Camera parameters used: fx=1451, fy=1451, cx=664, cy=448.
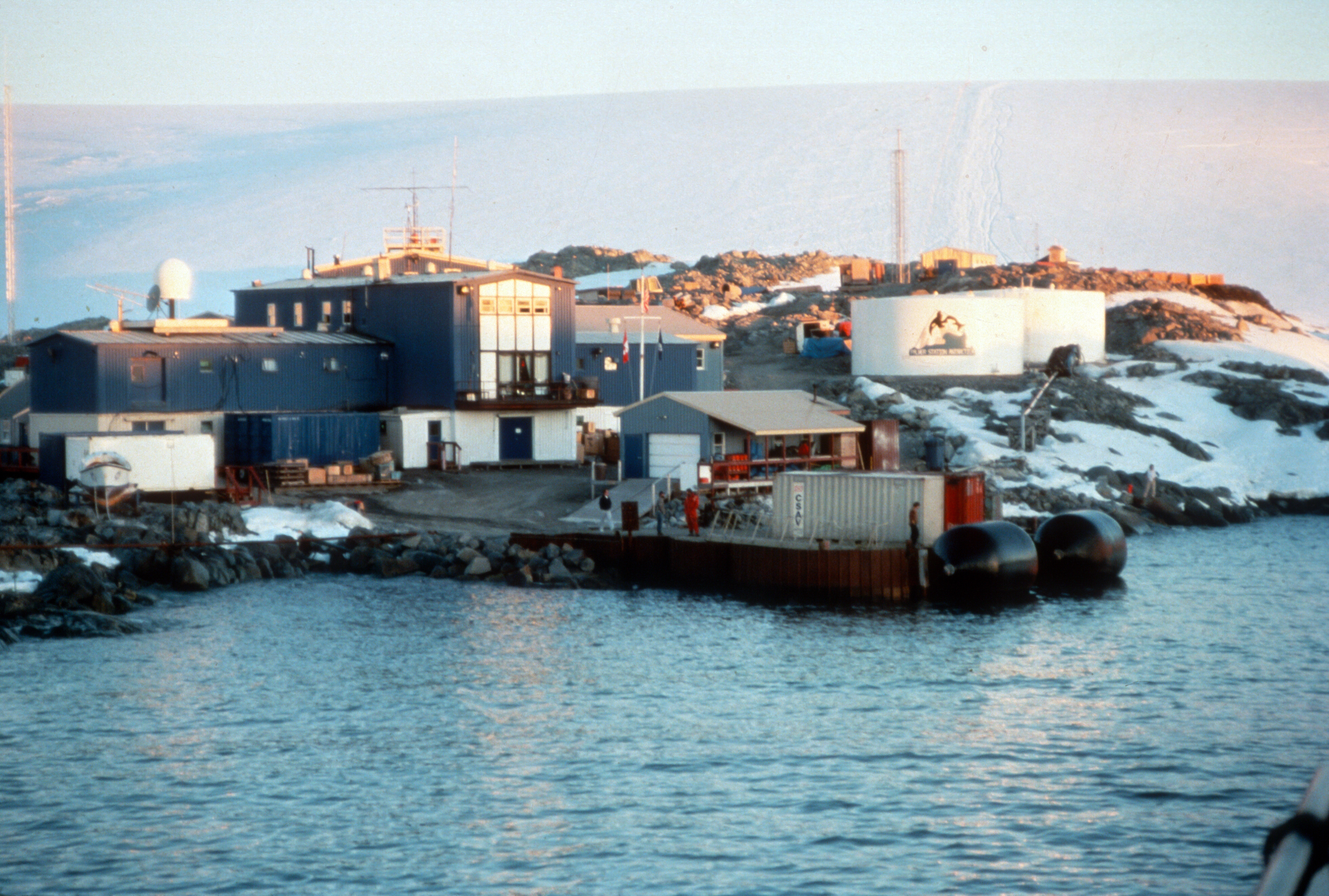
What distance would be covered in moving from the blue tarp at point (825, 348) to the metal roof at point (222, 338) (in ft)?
81.8

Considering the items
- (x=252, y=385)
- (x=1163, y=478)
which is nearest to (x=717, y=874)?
(x=252, y=385)

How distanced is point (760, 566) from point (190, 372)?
22.7 metres

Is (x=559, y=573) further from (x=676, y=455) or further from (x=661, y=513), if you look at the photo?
(x=676, y=455)

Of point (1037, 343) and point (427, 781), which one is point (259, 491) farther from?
point (1037, 343)

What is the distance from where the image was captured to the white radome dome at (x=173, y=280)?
5338 centimetres

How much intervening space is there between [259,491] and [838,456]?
18.2m

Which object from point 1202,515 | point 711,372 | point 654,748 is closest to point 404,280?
point 711,372

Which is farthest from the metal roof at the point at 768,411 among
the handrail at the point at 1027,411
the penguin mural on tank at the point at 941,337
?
the penguin mural on tank at the point at 941,337

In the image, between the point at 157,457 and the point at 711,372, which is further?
the point at 711,372

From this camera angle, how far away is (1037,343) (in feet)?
227

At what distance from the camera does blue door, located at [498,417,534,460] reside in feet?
174

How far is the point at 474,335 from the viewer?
173 feet

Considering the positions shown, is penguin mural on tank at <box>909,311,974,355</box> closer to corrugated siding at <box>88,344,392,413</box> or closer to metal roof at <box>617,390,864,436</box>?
metal roof at <box>617,390,864,436</box>

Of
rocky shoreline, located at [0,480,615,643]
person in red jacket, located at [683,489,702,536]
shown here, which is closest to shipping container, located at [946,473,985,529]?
person in red jacket, located at [683,489,702,536]
